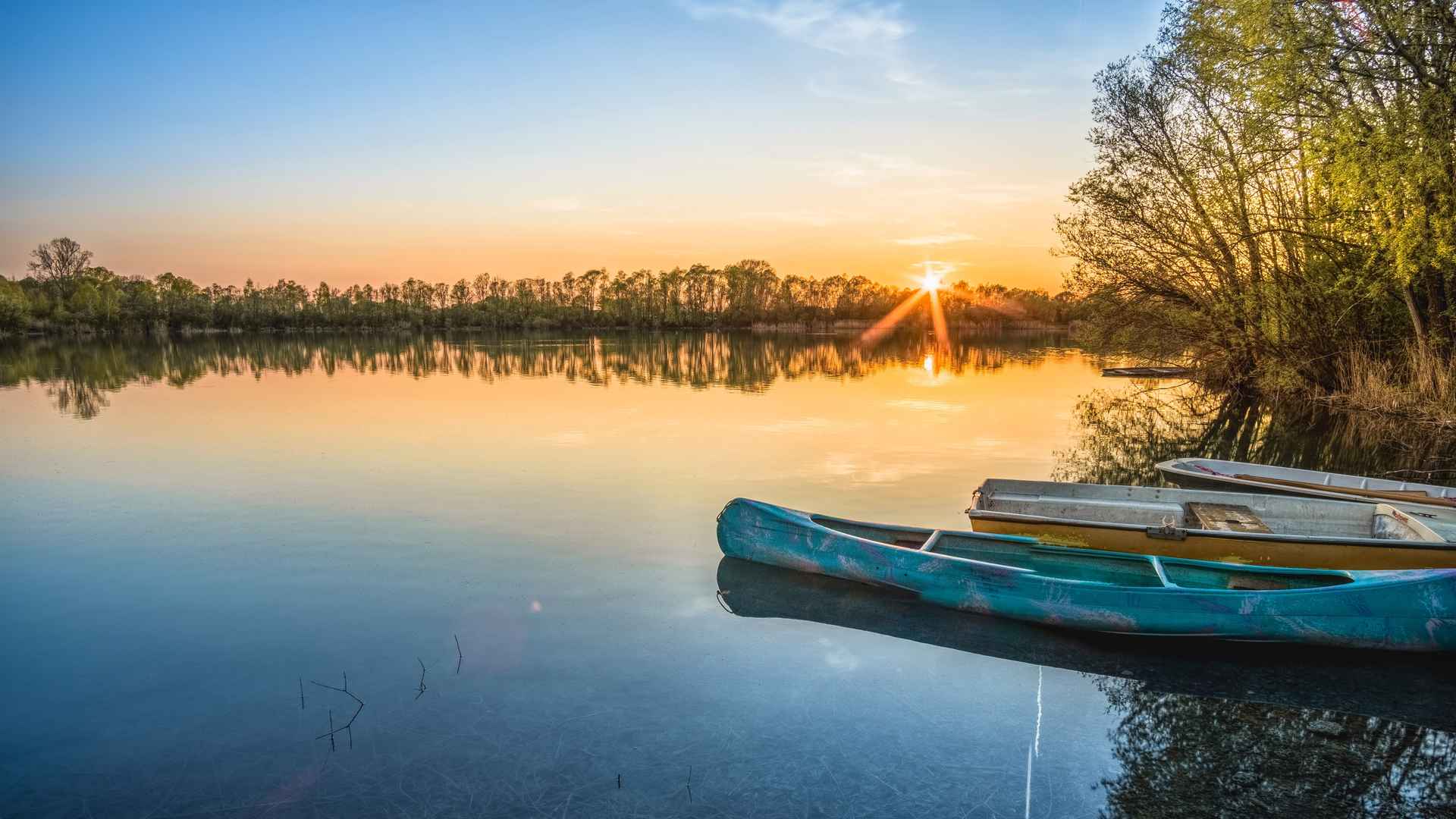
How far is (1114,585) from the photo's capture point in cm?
634

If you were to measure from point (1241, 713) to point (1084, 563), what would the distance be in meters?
1.89

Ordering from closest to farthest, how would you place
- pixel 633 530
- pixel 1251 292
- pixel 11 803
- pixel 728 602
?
pixel 11 803, pixel 728 602, pixel 633 530, pixel 1251 292

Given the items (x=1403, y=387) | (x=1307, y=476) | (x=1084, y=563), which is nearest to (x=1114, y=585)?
(x=1084, y=563)

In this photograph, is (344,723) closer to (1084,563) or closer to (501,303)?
(1084,563)

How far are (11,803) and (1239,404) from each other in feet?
82.9

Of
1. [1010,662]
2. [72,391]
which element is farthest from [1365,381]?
[72,391]

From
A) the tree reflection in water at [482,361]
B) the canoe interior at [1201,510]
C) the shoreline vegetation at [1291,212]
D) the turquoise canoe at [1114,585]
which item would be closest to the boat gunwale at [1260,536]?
the canoe interior at [1201,510]

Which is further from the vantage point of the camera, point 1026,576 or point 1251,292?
point 1251,292

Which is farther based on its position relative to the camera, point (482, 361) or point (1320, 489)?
point (482, 361)

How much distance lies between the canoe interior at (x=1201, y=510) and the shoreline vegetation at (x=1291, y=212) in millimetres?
8353

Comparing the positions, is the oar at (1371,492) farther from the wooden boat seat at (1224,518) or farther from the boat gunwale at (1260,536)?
the wooden boat seat at (1224,518)

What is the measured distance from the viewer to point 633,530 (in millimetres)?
9656

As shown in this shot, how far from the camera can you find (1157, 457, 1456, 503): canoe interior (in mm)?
9438

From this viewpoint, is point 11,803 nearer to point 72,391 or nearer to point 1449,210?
point 1449,210
